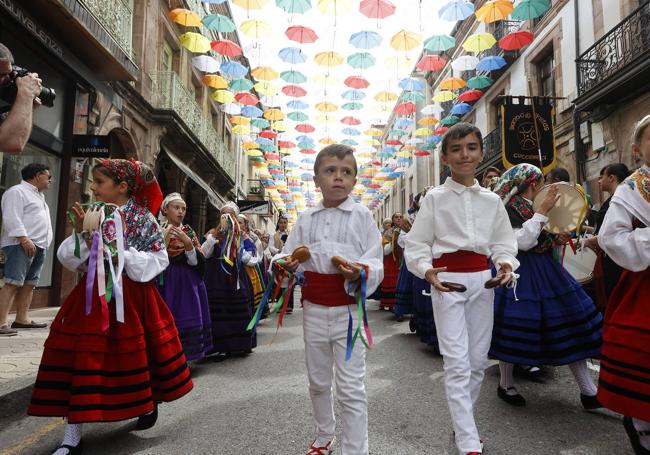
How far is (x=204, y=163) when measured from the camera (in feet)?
59.6

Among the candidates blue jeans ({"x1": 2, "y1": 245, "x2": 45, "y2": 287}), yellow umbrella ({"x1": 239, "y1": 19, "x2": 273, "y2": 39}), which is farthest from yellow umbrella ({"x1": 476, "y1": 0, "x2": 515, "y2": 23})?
blue jeans ({"x1": 2, "y1": 245, "x2": 45, "y2": 287})

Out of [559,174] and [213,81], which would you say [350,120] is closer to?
[213,81]

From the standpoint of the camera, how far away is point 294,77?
1334 centimetres

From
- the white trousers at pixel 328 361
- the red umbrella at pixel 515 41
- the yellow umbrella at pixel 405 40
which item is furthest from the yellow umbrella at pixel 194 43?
the white trousers at pixel 328 361

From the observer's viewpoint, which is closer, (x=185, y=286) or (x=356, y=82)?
(x=185, y=286)

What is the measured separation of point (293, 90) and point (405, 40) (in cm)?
402

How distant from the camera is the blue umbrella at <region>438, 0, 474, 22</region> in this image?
10.2 m

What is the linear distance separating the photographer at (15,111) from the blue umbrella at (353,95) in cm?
Result: 1364

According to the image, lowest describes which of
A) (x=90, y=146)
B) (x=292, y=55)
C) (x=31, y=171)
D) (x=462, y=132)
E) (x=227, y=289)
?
(x=227, y=289)

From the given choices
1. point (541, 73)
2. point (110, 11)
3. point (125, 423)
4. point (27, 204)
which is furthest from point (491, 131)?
point (125, 423)

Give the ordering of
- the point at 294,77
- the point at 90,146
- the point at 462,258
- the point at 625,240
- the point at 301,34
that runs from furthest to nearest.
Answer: the point at 294,77 → the point at 301,34 → the point at 90,146 → the point at 462,258 → the point at 625,240

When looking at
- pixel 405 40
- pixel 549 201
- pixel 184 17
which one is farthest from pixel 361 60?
pixel 549 201

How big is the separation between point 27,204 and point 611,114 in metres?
13.3

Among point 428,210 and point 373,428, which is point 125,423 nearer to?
point 373,428
